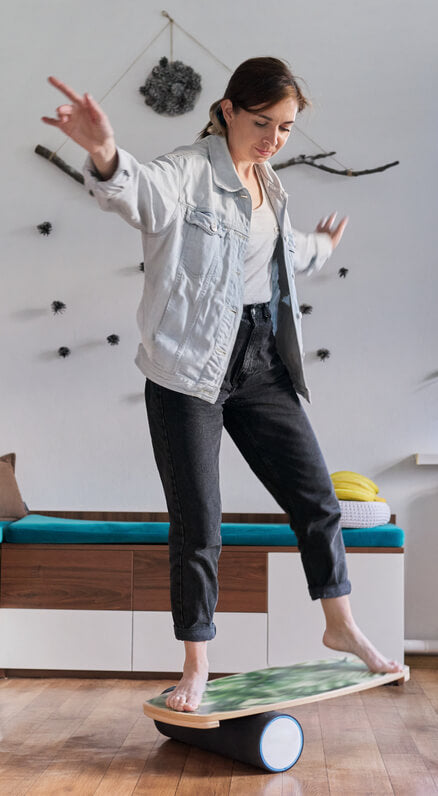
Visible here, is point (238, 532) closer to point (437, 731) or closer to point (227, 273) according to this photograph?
point (437, 731)

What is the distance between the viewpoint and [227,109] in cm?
177

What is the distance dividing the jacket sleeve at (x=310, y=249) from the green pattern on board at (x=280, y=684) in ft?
3.11

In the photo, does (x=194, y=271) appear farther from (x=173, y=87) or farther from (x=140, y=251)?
(x=173, y=87)

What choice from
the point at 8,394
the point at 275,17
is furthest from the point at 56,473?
the point at 275,17

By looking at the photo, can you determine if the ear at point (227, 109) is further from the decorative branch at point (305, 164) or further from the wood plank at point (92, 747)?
the decorative branch at point (305, 164)

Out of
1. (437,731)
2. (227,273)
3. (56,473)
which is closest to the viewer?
(227,273)

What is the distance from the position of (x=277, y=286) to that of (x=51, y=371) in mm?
1721

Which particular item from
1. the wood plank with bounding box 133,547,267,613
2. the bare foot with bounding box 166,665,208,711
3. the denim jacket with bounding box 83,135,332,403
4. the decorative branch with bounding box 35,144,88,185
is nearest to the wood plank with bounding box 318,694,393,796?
the bare foot with bounding box 166,665,208,711

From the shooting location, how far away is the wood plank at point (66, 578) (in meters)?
2.75

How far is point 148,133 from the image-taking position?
336 centimetres

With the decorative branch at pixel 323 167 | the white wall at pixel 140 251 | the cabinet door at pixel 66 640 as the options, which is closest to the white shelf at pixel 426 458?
the white wall at pixel 140 251

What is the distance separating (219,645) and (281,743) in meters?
0.96

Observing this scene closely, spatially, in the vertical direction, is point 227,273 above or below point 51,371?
above

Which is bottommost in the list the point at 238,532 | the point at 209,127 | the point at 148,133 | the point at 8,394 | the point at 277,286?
the point at 238,532
